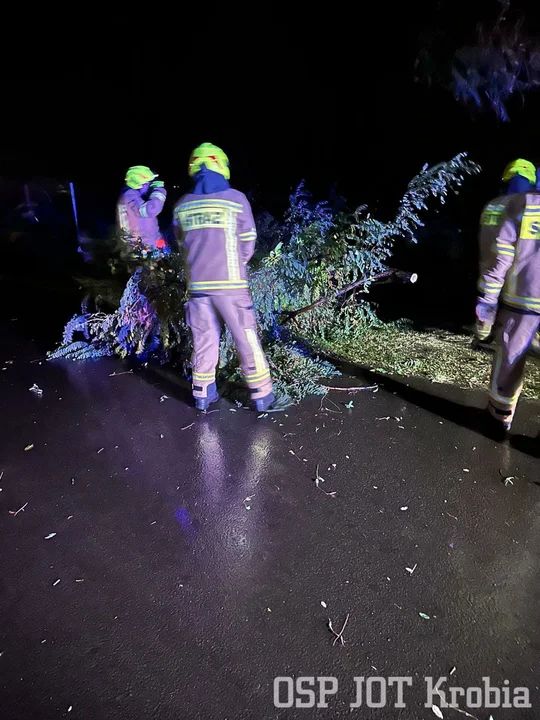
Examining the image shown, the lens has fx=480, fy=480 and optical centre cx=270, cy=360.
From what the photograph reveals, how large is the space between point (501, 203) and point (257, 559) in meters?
3.09

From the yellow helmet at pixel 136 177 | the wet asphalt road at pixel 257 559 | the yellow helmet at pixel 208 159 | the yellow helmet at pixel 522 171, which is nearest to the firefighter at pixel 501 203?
the yellow helmet at pixel 522 171

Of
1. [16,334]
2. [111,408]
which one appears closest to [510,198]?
[111,408]

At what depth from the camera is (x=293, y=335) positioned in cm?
586

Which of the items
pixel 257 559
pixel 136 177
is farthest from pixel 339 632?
pixel 136 177

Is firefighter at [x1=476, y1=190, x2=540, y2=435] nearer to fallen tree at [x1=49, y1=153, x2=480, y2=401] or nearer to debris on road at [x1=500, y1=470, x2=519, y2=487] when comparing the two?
debris on road at [x1=500, y1=470, x2=519, y2=487]

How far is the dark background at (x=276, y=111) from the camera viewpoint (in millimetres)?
9414

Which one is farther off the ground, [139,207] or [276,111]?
[276,111]

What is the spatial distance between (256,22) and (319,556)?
53.2ft

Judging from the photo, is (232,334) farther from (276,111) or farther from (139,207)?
(276,111)

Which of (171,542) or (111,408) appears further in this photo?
(111,408)

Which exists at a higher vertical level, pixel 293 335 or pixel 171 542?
pixel 293 335

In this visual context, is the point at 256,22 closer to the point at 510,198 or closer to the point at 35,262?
the point at 35,262

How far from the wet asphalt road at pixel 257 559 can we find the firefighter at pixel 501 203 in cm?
141

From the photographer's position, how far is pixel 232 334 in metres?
4.30
